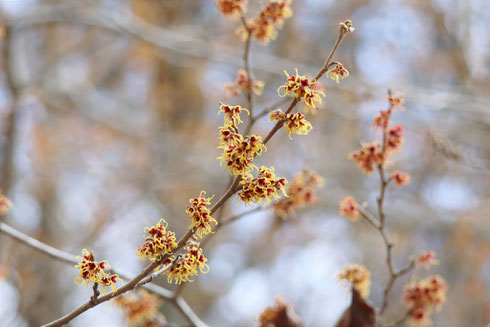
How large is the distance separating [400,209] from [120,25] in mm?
3910

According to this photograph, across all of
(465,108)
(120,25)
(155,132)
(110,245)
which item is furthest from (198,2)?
(465,108)

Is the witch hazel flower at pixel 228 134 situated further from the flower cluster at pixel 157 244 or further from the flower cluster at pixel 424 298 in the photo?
the flower cluster at pixel 424 298

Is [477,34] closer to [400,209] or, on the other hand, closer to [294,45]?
[400,209]

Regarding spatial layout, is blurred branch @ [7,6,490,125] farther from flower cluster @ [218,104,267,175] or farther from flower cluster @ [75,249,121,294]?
flower cluster @ [75,249,121,294]

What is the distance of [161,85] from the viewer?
25.0 feet

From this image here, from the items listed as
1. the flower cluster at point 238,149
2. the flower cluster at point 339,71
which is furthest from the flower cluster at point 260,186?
the flower cluster at point 339,71

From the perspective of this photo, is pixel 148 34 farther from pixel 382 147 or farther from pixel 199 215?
pixel 199 215

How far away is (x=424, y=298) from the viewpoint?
174 cm

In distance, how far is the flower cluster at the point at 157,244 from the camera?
1117mm

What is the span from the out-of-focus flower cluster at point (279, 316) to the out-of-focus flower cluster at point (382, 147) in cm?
56

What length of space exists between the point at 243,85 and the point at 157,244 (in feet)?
3.22

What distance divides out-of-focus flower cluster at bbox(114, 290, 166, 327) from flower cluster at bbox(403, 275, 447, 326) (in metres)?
0.94

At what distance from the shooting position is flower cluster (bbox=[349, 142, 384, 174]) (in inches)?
65.7

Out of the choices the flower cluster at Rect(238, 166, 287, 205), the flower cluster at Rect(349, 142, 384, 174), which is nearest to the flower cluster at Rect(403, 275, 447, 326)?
the flower cluster at Rect(349, 142, 384, 174)
